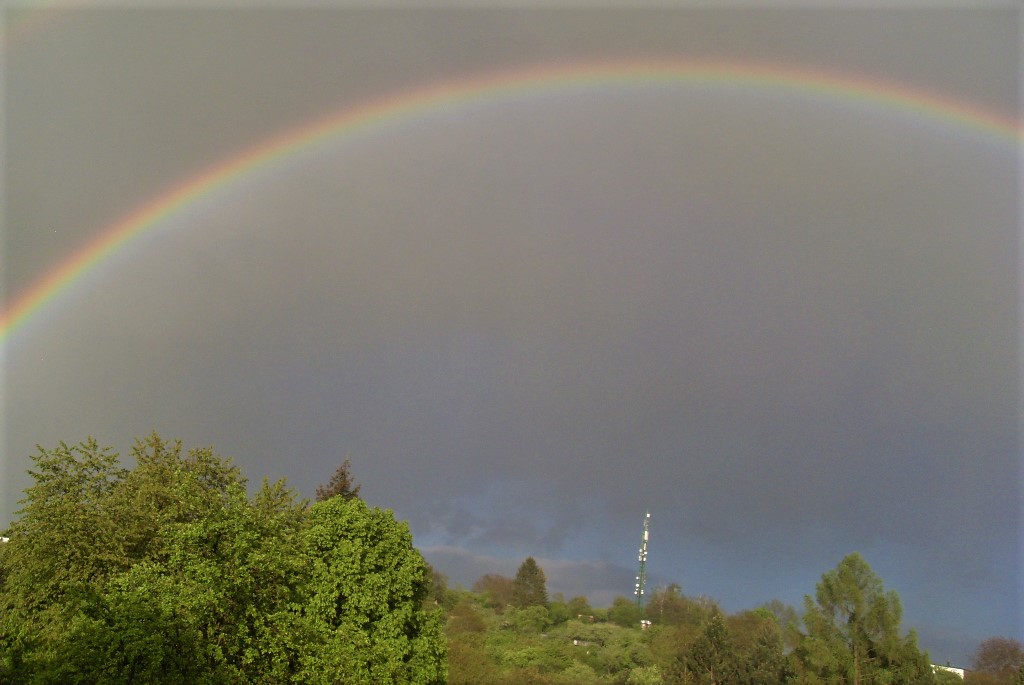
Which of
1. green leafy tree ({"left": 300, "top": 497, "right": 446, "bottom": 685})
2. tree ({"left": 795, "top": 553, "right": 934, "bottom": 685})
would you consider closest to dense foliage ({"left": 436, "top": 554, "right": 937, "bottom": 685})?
tree ({"left": 795, "top": 553, "right": 934, "bottom": 685})

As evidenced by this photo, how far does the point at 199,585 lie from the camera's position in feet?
81.0

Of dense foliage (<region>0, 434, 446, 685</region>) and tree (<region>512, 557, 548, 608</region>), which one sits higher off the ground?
tree (<region>512, 557, 548, 608</region>)

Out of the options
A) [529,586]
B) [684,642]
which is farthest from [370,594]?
[529,586]

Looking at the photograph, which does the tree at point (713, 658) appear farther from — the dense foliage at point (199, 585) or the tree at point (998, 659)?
the dense foliage at point (199, 585)

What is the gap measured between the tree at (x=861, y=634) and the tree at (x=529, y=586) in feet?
272

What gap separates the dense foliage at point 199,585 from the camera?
930 inches

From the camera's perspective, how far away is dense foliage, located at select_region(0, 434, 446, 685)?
23.6 meters

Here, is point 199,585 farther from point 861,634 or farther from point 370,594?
point 861,634

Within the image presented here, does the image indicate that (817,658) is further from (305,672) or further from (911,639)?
(305,672)

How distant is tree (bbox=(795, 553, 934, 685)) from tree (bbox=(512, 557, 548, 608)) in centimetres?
8290

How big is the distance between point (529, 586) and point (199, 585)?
129 m

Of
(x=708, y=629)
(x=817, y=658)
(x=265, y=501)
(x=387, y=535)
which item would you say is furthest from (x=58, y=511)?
(x=708, y=629)

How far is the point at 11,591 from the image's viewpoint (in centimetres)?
3441

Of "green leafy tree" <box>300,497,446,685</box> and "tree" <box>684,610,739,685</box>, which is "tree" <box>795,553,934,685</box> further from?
"green leafy tree" <box>300,497,446,685</box>
